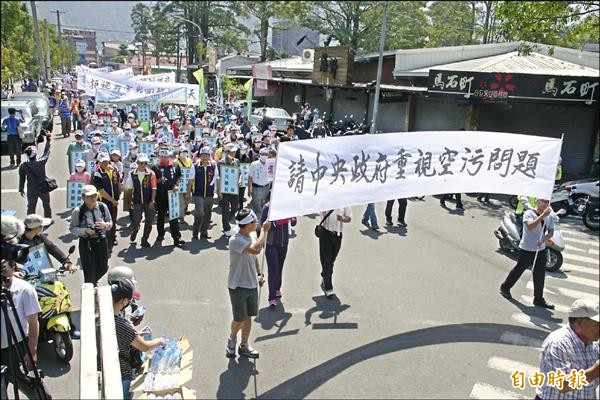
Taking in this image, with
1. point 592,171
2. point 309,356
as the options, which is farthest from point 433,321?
point 592,171

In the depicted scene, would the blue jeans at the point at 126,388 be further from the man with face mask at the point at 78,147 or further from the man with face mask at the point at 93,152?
the man with face mask at the point at 78,147

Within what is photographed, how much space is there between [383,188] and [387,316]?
182 centimetres

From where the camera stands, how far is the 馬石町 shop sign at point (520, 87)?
52.3 feet

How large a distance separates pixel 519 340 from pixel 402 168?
2639 millimetres

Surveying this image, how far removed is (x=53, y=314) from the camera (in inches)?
208

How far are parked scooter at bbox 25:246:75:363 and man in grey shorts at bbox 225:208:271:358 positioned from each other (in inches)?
70.9

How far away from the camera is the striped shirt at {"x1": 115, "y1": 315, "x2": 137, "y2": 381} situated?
4.09 meters

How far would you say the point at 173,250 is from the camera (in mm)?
9000

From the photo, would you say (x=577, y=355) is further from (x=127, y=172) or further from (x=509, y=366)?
(x=127, y=172)

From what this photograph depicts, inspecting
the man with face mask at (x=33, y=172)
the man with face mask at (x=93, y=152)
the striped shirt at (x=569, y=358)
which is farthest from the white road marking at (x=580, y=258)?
the man with face mask at (x=33, y=172)

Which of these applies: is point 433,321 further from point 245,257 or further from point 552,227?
point 245,257

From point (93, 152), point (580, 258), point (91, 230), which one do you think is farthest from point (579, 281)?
point (93, 152)

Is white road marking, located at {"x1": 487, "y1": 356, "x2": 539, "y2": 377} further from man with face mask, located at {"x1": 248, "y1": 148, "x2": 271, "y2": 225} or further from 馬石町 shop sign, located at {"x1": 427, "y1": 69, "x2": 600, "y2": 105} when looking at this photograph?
馬石町 shop sign, located at {"x1": 427, "y1": 69, "x2": 600, "y2": 105}

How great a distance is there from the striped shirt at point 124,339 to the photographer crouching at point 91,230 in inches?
99.2
